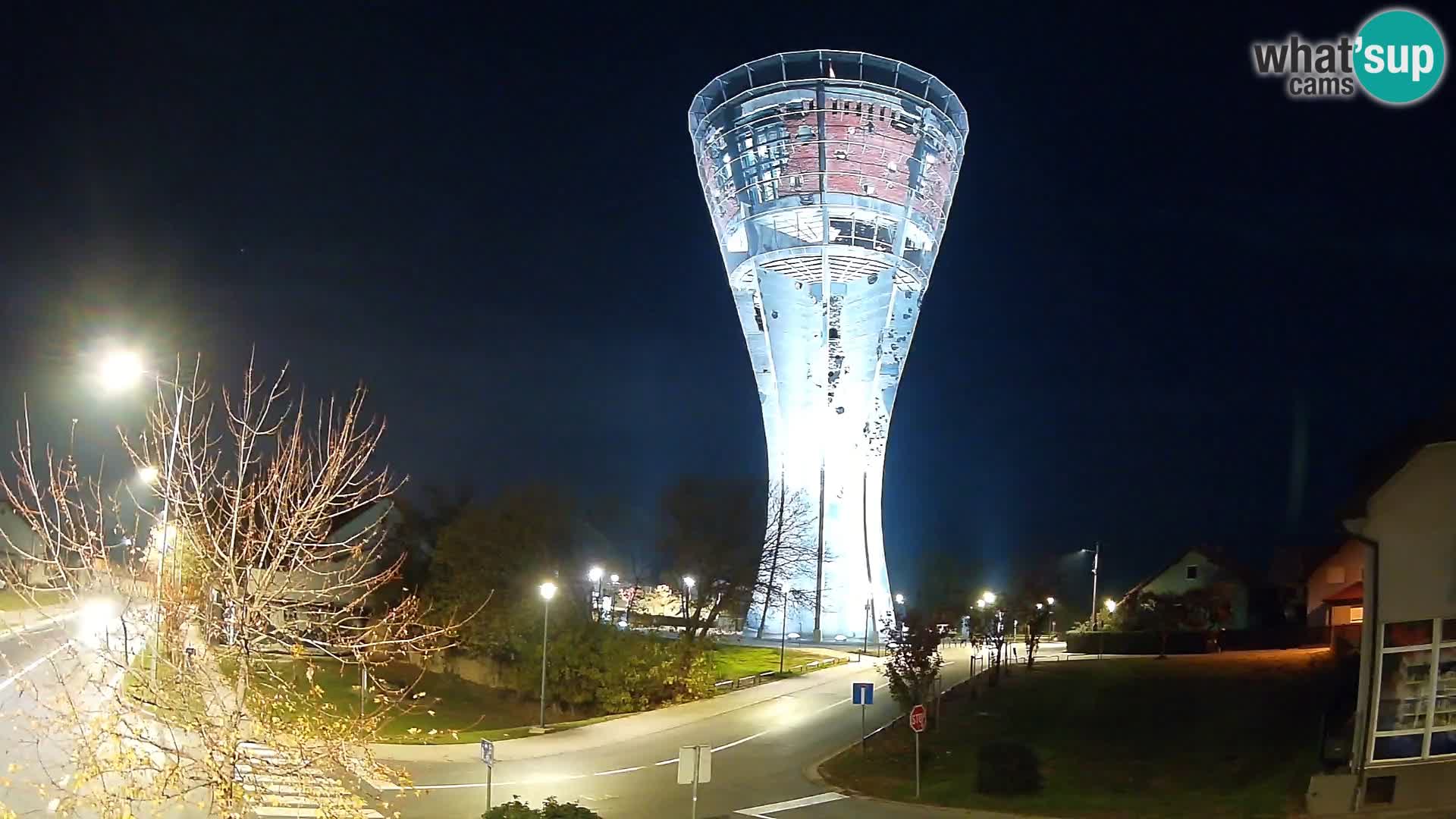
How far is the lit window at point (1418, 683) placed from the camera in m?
15.3

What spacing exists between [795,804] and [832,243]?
→ 35571 mm

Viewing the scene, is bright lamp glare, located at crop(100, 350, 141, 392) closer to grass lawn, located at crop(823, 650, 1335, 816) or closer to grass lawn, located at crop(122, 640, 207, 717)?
grass lawn, located at crop(122, 640, 207, 717)

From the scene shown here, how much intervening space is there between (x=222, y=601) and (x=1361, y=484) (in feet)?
50.0

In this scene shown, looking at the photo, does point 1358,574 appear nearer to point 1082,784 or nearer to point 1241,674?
point 1241,674

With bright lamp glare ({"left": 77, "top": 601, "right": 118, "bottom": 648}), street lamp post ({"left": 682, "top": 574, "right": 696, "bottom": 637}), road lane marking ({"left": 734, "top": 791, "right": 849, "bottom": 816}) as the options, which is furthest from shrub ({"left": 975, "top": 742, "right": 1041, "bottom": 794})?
street lamp post ({"left": 682, "top": 574, "right": 696, "bottom": 637})

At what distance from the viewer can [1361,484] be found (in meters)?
15.8

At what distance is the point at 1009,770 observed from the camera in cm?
2052

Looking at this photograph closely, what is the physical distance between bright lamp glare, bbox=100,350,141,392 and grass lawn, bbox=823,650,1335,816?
50.8 ft

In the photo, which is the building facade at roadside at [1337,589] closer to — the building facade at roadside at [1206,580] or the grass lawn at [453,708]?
the building facade at roadside at [1206,580]

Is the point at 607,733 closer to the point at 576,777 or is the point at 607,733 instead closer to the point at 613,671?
the point at 613,671

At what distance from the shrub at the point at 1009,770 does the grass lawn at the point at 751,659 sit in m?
21.6

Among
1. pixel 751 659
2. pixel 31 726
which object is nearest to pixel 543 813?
pixel 31 726

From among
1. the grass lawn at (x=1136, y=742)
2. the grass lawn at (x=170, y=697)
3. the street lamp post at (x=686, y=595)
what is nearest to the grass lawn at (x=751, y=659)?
the street lamp post at (x=686, y=595)

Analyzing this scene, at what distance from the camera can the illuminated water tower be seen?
51.6 m
